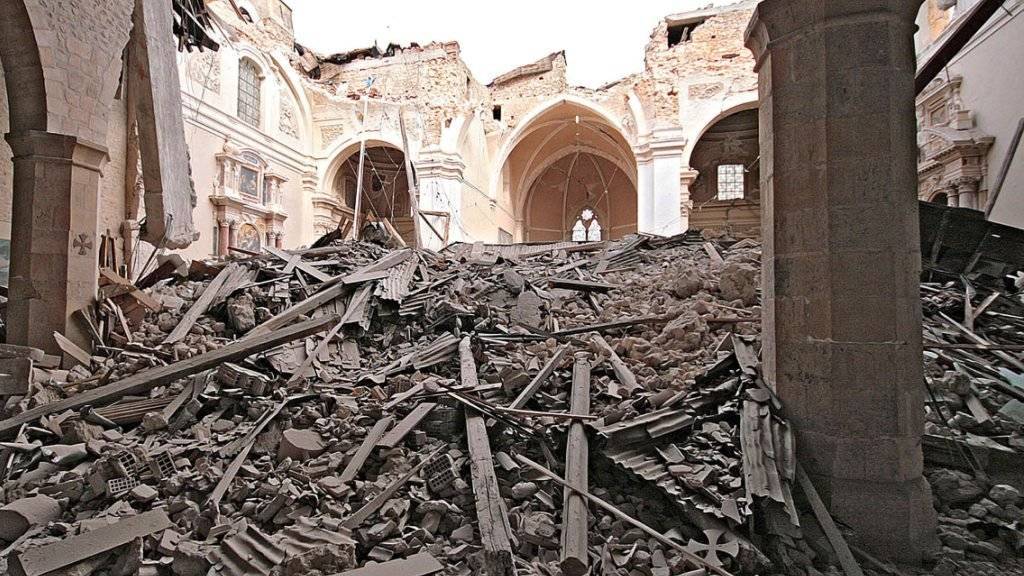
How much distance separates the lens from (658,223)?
62.1 feet

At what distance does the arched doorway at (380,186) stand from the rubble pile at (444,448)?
18.2 m

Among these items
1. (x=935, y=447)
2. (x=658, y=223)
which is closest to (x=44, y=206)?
(x=935, y=447)

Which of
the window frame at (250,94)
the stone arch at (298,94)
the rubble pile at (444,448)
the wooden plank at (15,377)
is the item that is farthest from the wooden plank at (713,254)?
the stone arch at (298,94)

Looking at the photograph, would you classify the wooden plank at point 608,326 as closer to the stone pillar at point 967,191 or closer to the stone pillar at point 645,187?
the stone pillar at point 967,191

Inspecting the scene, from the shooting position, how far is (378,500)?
10.5 ft

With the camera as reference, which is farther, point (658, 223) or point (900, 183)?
point (658, 223)

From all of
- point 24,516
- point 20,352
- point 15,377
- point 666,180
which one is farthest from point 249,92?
point 24,516

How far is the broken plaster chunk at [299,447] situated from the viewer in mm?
3738

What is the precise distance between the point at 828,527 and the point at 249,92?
830 inches

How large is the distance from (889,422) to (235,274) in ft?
25.5

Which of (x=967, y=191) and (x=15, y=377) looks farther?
(x=967, y=191)

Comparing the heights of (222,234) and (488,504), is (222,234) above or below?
above

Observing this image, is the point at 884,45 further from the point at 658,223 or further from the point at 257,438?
the point at 658,223

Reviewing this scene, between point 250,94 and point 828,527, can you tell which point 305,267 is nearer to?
point 828,527
